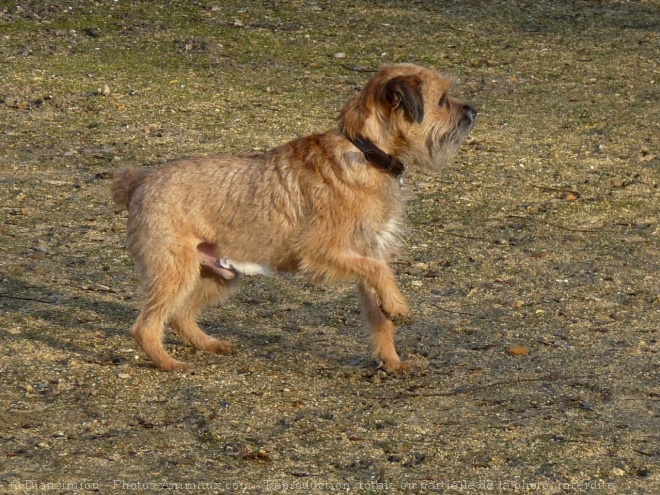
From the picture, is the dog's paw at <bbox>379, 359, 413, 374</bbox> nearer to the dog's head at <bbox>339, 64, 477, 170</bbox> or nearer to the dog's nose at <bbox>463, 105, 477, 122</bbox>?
the dog's head at <bbox>339, 64, 477, 170</bbox>

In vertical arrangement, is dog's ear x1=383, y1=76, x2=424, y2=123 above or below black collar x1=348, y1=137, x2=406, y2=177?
above

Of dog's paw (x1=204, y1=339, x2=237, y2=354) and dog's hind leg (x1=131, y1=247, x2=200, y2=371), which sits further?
dog's paw (x1=204, y1=339, x2=237, y2=354)

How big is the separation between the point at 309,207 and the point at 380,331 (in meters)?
0.75

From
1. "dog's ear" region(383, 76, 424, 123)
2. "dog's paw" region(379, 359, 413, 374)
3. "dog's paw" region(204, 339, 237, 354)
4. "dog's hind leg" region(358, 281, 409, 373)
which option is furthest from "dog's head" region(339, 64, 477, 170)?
"dog's paw" region(204, 339, 237, 354)

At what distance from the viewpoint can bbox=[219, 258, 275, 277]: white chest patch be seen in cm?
579

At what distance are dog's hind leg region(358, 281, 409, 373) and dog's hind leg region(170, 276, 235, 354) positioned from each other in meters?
0.74

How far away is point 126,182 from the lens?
233 inches

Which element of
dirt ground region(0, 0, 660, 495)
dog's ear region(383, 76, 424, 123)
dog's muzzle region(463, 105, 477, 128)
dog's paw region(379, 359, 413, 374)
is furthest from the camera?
dog's muzzle region(463, 105, 477, 128)

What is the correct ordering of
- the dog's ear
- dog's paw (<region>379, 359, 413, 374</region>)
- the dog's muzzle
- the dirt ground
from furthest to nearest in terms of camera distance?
1. the dog's muzzle
2. dog's paw (<region>379, 359, 413, 374</region>)
3. the dog's ear
4. the dirt ground

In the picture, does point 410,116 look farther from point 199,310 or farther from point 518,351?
point 199,310

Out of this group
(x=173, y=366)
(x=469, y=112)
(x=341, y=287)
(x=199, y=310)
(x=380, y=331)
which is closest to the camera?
(x=173, y=366)

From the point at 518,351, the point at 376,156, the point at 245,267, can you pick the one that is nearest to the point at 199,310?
the point at 245,267

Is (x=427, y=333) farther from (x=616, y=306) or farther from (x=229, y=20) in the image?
(x=229, y=20)

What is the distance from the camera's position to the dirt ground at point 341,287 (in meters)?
4.76
